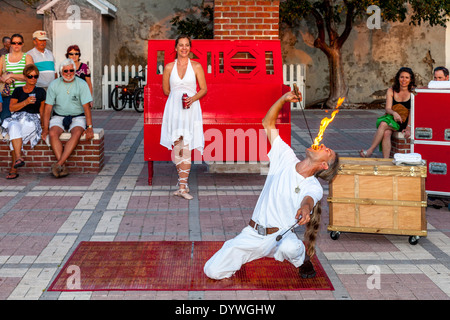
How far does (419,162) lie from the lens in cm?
690

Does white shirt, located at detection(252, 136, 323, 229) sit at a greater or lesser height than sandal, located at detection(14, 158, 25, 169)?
greater

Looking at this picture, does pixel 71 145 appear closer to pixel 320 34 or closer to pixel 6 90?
pixel 6 90

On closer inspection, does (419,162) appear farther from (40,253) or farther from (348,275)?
(40,253)

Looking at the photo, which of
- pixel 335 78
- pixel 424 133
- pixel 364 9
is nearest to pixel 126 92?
pixel 335 78

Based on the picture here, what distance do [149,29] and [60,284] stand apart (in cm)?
1644

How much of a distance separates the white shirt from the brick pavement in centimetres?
58

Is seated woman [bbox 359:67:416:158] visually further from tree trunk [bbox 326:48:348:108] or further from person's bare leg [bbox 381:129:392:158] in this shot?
tree trunk [bbox 326:48:348:108]

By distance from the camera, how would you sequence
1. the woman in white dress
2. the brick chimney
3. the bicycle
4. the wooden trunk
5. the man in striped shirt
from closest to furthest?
the wooden trunk → the woman in white dress → the man in striped shirt → the brick chimney → the bicycle

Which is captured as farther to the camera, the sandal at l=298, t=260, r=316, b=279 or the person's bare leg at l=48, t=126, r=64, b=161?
the person's bare leg at l=48, t=126, r=64, b=161

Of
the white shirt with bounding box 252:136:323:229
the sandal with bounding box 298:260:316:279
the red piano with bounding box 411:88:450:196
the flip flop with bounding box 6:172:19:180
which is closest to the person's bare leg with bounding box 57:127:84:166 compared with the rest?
A: the flip flop with bounding box 6:172:19:180

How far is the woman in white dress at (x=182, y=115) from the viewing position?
8977mm

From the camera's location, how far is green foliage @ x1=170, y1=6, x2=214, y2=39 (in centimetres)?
1978

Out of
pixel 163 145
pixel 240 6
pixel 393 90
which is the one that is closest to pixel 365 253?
pixel 163 145

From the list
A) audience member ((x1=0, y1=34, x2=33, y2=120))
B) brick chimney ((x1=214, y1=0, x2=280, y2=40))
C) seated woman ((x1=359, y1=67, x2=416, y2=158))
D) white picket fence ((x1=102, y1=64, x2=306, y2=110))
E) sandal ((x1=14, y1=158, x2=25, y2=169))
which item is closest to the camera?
sandal ((x1=14, y1=158, x2=25, y2=169))
